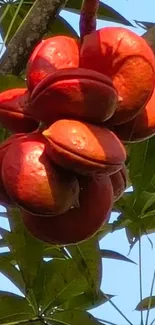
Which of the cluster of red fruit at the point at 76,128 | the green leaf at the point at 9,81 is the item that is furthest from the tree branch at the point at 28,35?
the cluster of red fruit at the point at 76,128

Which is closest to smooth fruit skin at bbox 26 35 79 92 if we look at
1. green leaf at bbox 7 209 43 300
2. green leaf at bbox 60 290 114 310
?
green leaf at bbox 7 209 43 300

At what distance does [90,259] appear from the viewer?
1.18 metres

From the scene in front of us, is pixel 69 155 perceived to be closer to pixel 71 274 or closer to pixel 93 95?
pixel 93 95

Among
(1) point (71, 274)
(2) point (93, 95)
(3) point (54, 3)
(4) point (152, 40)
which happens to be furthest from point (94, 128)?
(1) point (71, 274)

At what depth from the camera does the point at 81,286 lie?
4.38ft

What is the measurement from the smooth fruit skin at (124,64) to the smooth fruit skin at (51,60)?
0.04 feet

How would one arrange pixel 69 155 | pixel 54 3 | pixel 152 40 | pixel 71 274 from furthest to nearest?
pixel 71 274
pixel 54 3
pixel 152 40
pixel 69 155

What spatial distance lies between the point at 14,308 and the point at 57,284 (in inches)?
3.0

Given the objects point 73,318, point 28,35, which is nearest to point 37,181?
point 28,35

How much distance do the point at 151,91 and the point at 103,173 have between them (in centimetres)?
8

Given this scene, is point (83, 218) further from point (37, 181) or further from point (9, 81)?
point (9, 81)

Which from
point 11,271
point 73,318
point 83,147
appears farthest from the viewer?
point 11,271

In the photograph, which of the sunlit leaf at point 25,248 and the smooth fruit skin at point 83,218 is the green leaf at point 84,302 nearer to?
the sunlit leaf at point 25,248

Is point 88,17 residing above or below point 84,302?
above
